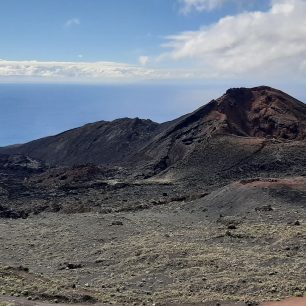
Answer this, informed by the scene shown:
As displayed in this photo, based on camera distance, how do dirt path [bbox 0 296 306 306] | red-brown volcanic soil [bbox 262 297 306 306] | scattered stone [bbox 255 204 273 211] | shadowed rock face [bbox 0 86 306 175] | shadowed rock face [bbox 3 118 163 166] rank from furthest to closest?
shadowed rock face [bbox 3 118 163 166] → shadowed rock face [bbox 0 86 306 175] → scattered stone [bbox 255 204 273 211] → red-brown volcanic soil [bbox 262 297 306 306] → dirt path [bbox 0 296 306 306]

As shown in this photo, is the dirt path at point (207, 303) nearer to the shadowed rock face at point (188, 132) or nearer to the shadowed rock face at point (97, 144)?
the shadowed rock face at point (188, 132)

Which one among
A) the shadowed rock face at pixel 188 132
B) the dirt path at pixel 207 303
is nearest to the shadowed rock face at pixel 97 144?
the shadowed rock face at pixel 188 132

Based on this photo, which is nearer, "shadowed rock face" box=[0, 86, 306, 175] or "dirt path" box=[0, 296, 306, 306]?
"dirt path" box=[0, 296, 306, 306]

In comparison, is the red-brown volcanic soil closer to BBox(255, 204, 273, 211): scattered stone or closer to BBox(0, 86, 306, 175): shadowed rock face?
BBox(255, 204, 273, 211): scattered stone

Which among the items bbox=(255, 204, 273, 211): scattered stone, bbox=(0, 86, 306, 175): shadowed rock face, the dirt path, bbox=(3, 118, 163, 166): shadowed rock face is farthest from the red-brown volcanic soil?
bbox=(3, 118, 163, 166): shadowed rock face

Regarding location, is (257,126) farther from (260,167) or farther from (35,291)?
(35,291)

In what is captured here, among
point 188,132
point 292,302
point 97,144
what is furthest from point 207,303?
point 97,144

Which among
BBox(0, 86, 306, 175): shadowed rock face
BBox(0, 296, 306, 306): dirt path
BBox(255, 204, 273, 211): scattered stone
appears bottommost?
BBox(0, 296, 306, 306): dirt path

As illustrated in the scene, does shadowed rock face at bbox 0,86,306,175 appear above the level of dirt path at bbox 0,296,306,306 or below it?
above

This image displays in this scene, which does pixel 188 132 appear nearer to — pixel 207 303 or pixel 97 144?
pixel 97 144

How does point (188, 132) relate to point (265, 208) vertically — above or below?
above
